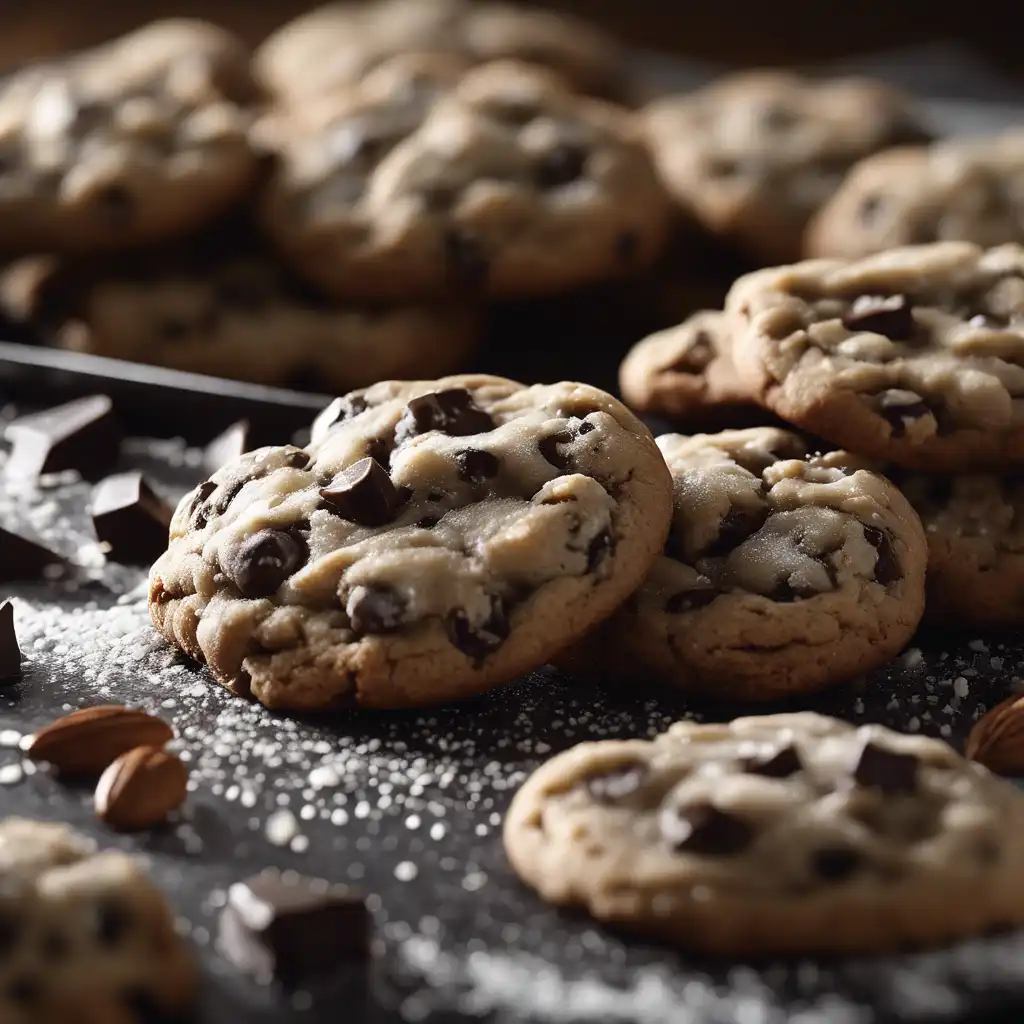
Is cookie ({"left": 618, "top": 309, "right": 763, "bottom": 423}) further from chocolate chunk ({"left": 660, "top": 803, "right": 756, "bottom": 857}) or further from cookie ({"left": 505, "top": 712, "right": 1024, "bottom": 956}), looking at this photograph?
chocolate chunk ({"left": 660, "top": 803, "right": 756, "bottom": 857})

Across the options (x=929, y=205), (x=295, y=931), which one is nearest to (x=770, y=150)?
(x=929, y=205)

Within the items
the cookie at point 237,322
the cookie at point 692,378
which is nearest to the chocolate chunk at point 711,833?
the cookie at point 692,378

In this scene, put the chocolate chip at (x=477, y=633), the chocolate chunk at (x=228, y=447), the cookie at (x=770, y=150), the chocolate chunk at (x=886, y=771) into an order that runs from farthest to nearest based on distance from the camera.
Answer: the cookie at (x=770, y=150)
the chocolate chunk at (x=228, y=447)
the chocolate chip at (x=477, y=633)
the chocolate chunk at (x=886, y=771)

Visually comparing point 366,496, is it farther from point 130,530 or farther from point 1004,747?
point 1004,747

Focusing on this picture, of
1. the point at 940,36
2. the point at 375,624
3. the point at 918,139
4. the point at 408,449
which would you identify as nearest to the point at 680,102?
the point at 918,139

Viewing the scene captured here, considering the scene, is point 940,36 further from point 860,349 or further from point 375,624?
point 375,624

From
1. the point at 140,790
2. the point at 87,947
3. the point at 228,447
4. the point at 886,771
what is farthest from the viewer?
the point at 228,447

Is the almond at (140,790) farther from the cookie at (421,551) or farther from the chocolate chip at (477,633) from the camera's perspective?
the chocolate chip at (477,633)
